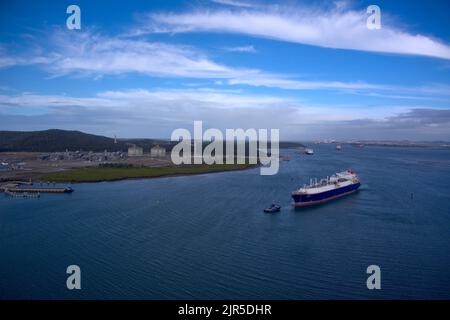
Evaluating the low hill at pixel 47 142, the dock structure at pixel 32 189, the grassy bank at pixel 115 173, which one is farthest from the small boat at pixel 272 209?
the low hill at pixel 47 142

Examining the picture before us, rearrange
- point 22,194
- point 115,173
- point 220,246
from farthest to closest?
point 115,173, point 22,194, point 220,246

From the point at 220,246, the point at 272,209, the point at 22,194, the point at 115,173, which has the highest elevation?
the point at 115,173

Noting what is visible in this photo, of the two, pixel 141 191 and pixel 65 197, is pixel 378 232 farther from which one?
pixel 65 197

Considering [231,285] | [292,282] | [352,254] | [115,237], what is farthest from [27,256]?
[352,254]

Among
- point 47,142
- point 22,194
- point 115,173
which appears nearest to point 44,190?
point 22,194

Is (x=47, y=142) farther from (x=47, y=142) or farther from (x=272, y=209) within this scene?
(x=272, y=209)

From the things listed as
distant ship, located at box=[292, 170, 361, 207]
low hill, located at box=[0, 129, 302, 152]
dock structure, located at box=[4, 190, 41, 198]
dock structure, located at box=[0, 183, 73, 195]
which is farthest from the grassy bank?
low hill, located at box=[0, 129, 302, 152]
